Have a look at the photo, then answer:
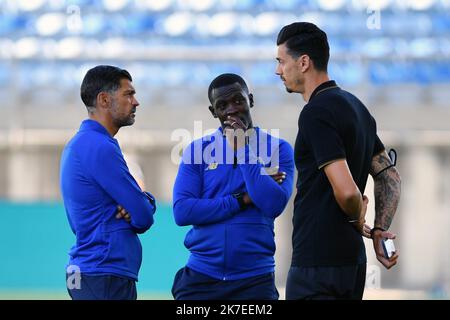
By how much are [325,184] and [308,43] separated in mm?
336

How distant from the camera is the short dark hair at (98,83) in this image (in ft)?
7.54

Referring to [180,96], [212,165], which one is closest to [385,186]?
[212,165]

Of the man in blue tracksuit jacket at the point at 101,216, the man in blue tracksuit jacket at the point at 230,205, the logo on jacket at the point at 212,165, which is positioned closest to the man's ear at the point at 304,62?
the man in blue tracksuit jacket at the point at 230,205

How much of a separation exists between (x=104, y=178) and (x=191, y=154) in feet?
0.87

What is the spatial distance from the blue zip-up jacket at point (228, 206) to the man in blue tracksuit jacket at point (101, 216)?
0.14 m

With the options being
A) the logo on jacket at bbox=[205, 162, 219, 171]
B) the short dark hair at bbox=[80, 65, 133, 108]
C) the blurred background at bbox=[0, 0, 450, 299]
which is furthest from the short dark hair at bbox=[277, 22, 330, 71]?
the blurred background at bbox=[0, 0, 450, 299]

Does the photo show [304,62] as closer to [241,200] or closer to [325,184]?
[325,184]

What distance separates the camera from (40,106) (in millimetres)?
8414

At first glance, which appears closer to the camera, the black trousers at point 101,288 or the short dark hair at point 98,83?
the black trousers at point 101,288

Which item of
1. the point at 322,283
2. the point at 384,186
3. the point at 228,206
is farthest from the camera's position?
the point at 228,206

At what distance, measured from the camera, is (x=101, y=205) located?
7.18 feet

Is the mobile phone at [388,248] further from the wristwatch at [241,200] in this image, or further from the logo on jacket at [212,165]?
the logo on jacket at [212,165]

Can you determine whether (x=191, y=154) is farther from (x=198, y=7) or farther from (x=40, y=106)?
(x=198, y=7)

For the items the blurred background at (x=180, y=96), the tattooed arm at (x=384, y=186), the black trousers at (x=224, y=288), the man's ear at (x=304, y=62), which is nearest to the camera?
the man's ear at (x=304, y=62)
